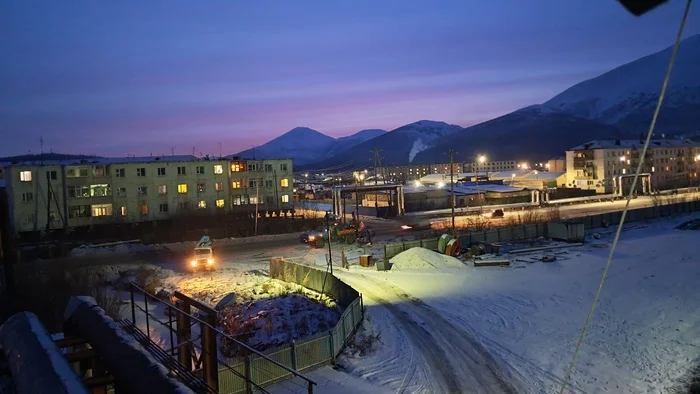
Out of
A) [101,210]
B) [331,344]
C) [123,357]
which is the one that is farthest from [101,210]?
[123,357]

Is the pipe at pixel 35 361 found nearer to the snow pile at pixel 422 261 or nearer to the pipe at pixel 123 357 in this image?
the pipe at pixel 123 357

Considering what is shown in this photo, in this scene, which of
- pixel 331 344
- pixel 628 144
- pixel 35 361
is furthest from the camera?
pixel 628 144

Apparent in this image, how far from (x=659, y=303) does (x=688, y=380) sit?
9.00 m

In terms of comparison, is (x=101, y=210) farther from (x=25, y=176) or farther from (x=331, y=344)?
(x=331, y=344)

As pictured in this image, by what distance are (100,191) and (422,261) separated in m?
41.5

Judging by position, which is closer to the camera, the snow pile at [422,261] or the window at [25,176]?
the snow pile at [422,261]

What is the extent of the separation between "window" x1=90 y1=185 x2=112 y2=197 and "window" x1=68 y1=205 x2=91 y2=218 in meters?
1.66

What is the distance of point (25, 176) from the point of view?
5338 centimetres

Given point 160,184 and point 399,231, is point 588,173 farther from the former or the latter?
point 160,184

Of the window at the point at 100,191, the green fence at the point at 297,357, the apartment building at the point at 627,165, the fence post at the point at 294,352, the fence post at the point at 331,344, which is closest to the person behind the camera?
the green fence at the point at 297,357

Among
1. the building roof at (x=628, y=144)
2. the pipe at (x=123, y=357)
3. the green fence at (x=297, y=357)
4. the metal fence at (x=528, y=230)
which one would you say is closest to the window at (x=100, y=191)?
the metal fence at (x=528, y=230)

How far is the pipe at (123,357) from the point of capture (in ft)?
13.3

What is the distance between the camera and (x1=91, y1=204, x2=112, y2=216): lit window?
56.8 meters

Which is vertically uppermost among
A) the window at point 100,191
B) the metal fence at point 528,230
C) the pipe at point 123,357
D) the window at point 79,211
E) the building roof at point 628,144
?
the building roof at point 628,144
